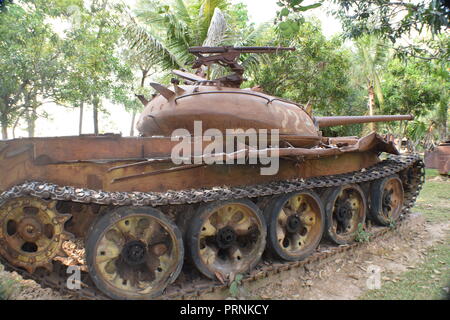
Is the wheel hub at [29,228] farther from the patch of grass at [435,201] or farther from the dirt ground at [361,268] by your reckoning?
the patch of grass at [435,201]

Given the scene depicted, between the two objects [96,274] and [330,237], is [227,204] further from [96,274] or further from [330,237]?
[330,237]

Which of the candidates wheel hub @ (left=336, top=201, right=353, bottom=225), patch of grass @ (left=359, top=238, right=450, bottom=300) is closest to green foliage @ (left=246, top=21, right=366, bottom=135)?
wheel hub @ (left=336, top=201, right=353, bottom=225)

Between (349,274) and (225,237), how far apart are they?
1961mm

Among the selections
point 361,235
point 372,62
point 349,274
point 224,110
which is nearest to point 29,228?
point 224,110

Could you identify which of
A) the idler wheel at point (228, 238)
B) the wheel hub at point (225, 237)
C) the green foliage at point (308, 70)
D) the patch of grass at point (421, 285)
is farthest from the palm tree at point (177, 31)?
the patch of grass at point (421, 285)

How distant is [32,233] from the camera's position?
3.34 metres

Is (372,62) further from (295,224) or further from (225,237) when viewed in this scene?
(225,237)

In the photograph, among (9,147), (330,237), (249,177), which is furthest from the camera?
(330,237)

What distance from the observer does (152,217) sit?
11.9ft

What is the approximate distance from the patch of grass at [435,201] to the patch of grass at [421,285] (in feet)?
9.74

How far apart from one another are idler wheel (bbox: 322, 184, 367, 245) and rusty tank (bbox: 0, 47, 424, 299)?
0.02 metres
